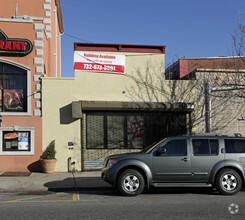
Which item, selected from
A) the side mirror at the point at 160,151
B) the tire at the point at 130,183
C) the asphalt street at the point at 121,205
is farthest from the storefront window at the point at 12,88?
the side mirror at the point at 160,151

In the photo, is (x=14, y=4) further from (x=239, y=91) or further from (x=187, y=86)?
(x=239, y=91)

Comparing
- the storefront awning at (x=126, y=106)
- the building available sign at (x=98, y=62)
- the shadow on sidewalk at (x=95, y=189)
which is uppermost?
the building available sign at (x=98, y=62)

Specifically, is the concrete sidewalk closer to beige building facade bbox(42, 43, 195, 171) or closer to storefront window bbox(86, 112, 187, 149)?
beige building facade bbox(42, 43, 195, 171)

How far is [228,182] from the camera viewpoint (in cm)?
938

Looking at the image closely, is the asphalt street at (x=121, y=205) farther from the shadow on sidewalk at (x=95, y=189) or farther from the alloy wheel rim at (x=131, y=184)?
the alloy wheel rim at (x=131, y=184)

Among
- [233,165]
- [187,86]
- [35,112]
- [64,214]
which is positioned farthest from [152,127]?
[64,214]

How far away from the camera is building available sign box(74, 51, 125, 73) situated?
50.5 ft

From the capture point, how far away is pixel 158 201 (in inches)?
335

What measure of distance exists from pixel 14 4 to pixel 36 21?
356cm

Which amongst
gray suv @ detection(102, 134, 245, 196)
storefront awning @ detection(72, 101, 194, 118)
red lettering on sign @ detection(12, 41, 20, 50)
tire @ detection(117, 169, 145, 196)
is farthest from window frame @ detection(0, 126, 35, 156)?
tire @ detection(117, 169, 145, 196)

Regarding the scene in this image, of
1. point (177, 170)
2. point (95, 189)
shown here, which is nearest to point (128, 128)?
point (95, 189)

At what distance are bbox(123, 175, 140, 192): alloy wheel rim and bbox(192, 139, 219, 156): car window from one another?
1.96 metres

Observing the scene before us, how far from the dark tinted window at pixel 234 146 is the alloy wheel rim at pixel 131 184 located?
2.89 meters

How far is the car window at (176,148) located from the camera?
31.3 ft
